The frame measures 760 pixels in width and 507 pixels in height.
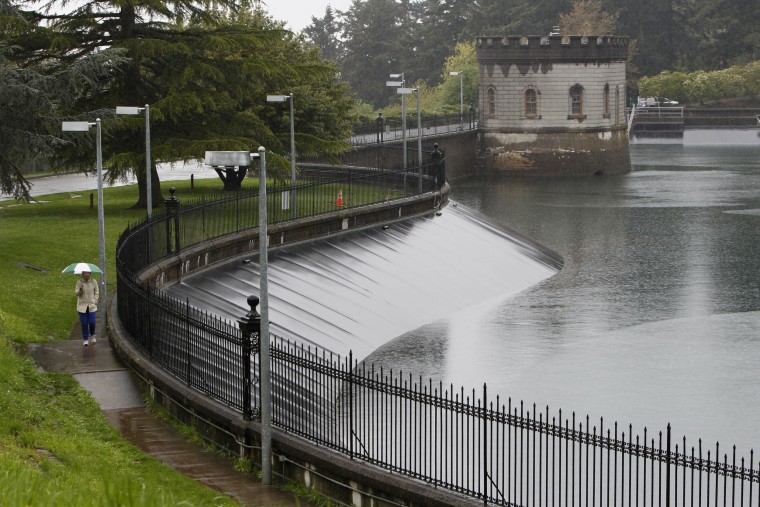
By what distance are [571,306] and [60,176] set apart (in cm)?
3411

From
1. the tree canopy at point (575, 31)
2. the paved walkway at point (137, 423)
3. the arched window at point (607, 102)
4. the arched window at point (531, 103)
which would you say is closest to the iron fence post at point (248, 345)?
the paved walkway at point (137, 423)

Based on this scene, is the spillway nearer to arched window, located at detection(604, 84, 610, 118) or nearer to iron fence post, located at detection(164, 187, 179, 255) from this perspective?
iron fence post, located at detection(164, 187, 179, 255)

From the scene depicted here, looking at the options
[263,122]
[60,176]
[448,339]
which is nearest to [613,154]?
[60,176]

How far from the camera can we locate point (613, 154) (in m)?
91.2

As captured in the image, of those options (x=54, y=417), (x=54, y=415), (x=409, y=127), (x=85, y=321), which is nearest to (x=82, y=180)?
(x=409, y=127)

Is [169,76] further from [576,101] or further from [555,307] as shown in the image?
[576,101]

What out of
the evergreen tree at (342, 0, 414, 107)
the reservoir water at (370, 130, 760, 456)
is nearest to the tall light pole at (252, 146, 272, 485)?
the reservoir water at (370, 130, 760, 456)

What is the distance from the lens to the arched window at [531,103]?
89.4 metres

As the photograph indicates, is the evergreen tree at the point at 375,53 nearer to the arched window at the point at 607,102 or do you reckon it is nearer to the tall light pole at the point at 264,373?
the arched window at the point at 607,102

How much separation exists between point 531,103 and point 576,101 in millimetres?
3013

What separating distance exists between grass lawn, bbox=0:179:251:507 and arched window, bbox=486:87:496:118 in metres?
52.3

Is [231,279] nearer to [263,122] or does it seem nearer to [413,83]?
→ [263,122]

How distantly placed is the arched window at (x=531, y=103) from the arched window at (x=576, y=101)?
237cm

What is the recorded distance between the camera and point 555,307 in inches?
1622
